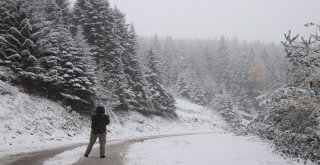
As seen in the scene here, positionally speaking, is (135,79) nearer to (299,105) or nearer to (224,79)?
(299,105)

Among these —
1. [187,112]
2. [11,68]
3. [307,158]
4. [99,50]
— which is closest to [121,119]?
[99,50]

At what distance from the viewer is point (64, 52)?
1056 inches

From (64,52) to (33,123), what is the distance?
7.85 metres

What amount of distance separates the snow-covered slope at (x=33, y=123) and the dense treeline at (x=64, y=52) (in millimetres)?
1732

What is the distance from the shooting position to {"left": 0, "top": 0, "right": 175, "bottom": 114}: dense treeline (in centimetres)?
2447

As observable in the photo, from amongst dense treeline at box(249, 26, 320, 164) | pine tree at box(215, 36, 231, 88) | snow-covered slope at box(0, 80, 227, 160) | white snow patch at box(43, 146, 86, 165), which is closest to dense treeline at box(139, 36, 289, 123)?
pine tree at box(215, 36, 231, 88)

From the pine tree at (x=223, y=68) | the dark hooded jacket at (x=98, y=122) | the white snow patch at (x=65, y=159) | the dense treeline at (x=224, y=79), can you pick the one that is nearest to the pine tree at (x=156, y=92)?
the dense treeline at (x=224, y=79)

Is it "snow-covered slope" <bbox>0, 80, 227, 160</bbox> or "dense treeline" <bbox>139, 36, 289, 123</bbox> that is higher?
"dense treeline" <bbox>139, 36, 289, 123</bbox>

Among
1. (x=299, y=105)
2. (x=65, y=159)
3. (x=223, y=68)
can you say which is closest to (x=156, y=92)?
(x=65, y=159)

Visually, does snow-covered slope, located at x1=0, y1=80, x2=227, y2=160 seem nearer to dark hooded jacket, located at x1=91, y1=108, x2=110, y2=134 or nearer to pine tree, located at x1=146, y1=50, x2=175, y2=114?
dark hooded jacket, located at x1=91, y1=108, x2=110, y2=134

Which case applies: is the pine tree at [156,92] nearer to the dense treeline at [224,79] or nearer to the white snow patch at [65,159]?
the dense treeline at [224,79]

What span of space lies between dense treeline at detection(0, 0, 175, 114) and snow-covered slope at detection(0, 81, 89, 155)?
5.68ft

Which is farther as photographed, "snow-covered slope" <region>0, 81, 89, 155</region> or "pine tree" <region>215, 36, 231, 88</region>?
"pine tree" <region>215, 36, 231, 88</region>

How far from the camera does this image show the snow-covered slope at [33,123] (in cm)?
1711
